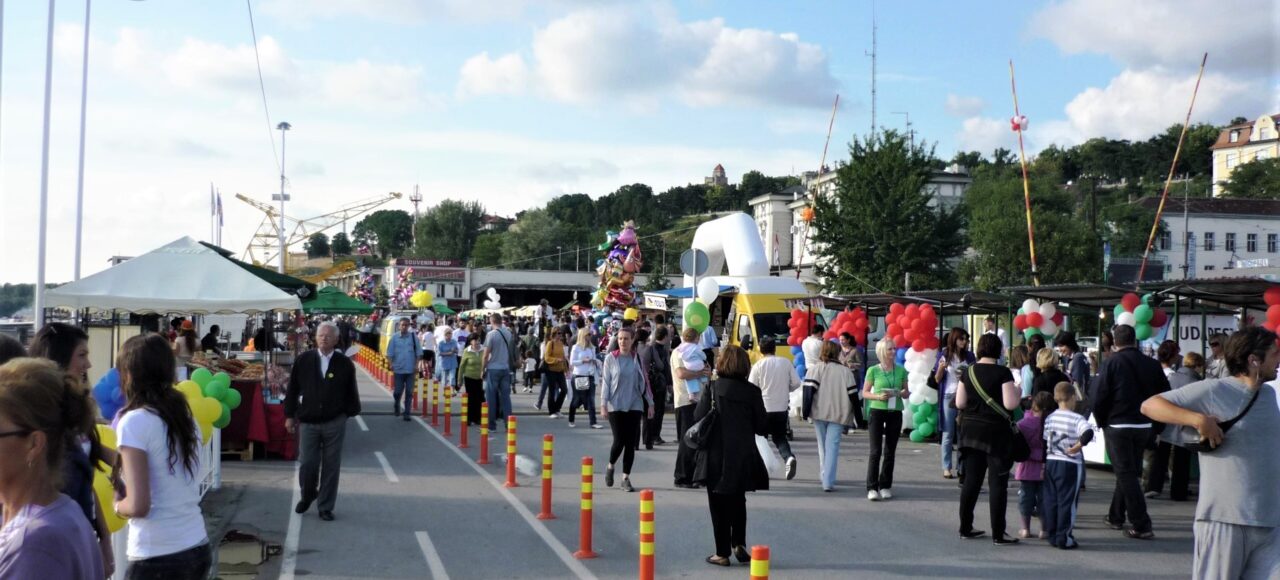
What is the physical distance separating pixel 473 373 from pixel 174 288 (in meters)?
6.01

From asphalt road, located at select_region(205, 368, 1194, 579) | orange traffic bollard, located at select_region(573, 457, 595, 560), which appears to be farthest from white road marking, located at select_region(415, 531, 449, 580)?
orange traffic bollard, located at select_region(573, 457, 595, 560)

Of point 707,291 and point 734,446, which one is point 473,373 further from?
point 734,446

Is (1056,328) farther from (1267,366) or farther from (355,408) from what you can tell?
(1267,366)

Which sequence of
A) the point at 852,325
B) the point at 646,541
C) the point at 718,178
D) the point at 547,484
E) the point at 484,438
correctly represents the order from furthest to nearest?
the point at 718,178 < the point at 852,325 < the point at 484,438 < the point at 547,484 < the point at 646,541

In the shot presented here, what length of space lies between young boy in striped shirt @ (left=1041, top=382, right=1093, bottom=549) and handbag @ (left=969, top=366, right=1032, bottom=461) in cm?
26

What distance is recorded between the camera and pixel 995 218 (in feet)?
241

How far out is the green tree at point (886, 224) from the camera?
46250 mm

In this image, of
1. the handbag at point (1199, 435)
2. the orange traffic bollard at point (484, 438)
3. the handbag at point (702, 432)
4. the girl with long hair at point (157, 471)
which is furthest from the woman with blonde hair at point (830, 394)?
the girl with long hair at point (157, 471)

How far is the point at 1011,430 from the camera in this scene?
9648 millimetres

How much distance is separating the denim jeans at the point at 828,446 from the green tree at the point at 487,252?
119549mm

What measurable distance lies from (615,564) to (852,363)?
8.98 metres

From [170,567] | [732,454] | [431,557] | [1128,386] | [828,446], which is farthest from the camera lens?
[828,446]

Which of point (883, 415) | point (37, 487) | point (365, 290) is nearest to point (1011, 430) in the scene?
point (883, 415)

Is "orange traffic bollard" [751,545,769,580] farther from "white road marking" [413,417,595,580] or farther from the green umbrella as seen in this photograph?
the green umbrella
